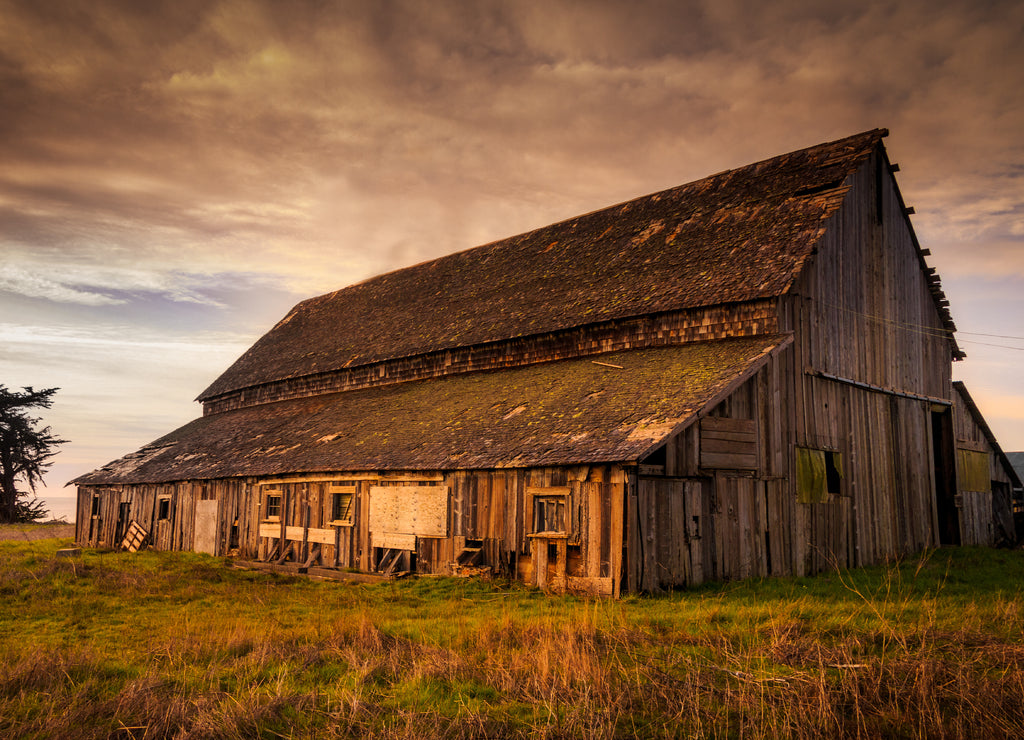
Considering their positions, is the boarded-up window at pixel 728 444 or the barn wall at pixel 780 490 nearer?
the barn wall at pixel 780 490

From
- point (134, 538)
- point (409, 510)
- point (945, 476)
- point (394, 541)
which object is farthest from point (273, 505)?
point (945, 476)

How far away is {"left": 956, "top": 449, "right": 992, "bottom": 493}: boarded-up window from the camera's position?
2436 centimetres

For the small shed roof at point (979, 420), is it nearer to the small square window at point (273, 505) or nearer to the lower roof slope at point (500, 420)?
the lower roof slope at point (500, 420)

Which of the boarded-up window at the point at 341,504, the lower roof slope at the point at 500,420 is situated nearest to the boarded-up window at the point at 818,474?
the lower roof slope at the point at 500,420

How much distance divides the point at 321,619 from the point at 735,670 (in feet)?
22.2

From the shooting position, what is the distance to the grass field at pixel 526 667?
6.46 meters

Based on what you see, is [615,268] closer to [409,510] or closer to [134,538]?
[409,510]

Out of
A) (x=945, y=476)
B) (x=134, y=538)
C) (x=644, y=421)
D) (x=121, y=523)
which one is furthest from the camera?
(x=121, y=523)

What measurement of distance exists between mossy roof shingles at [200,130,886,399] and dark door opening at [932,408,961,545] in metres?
8.80

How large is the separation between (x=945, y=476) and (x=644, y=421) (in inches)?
557

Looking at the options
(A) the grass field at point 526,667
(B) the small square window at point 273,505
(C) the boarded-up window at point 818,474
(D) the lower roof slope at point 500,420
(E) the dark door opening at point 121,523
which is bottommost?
(A) the grass field at point 526,667

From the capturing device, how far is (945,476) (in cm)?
2400

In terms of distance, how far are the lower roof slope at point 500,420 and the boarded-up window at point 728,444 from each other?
2.62 ft

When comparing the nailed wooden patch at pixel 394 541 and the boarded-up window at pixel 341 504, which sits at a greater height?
the boarded-up window at pixel 341 504
